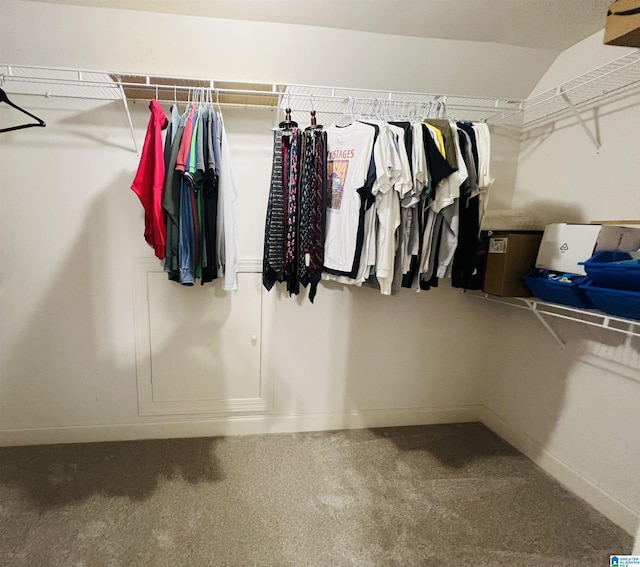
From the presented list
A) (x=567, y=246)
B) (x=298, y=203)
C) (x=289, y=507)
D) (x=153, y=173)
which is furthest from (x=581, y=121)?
(x=289, y=507)

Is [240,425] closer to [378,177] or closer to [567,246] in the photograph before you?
[378,177]

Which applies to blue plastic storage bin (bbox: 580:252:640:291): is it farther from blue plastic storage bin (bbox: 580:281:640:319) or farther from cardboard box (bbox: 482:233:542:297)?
cardboard box (bbox: 482:233:542:297)

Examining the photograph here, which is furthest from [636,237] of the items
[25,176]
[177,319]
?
[25,176]

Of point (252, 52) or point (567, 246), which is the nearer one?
point (567, 246)

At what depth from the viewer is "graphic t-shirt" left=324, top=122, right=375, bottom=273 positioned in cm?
147

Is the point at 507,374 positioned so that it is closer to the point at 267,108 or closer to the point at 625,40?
the point at 625,40

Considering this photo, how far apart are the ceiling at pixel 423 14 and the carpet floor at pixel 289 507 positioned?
7.08ft

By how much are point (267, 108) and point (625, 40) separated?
1.43m

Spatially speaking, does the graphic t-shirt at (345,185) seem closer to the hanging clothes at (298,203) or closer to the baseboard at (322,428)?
the hanging clothes at (298,203)

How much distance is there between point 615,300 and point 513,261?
463mm

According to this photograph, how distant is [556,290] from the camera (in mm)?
1481

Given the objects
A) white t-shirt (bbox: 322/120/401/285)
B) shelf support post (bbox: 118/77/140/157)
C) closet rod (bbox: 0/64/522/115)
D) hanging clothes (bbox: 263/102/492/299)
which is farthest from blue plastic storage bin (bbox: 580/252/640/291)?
shelf support post (bbox: 118/77/140/157)

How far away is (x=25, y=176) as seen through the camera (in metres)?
1.69

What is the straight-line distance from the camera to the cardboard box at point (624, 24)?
798mm
